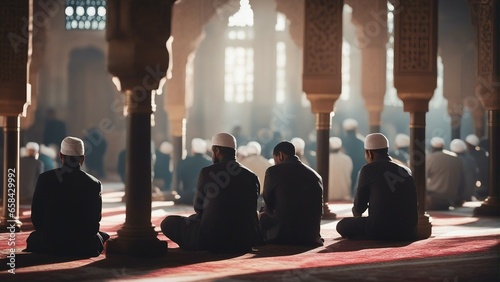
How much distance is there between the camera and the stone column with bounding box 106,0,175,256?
20.5 feet

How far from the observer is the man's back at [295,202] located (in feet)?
22.2

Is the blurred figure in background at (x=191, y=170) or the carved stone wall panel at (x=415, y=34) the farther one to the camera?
the blurred figure in background at (x=191, y=170)

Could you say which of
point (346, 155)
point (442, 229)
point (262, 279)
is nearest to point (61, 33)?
point (346, 155)

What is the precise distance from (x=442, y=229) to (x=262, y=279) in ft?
11.9

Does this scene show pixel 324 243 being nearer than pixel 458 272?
No

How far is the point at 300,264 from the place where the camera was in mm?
5754

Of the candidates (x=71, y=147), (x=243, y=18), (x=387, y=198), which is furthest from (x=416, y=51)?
(x=243, y=18)

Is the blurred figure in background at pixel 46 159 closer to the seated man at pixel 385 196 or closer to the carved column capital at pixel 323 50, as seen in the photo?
the carved column capital at pixel 323 50

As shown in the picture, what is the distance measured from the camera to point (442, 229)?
8.30m

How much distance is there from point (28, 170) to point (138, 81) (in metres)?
4.92

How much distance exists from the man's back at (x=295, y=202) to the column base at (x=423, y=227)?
44.5 inches

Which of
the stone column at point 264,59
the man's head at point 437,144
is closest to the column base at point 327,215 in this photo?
the man's head at point 437,144

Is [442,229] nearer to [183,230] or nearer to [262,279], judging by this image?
[183,230]

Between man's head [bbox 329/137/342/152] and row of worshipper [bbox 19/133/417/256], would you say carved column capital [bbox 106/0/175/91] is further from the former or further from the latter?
man's head [bbox 329/137/342/152]
